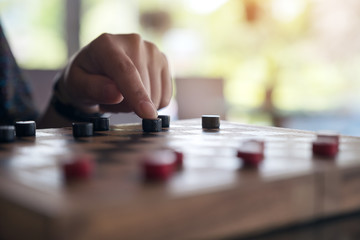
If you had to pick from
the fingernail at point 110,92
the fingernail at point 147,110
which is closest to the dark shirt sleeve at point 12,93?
the fingernail at point 110,92

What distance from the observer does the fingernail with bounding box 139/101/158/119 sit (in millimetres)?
1009

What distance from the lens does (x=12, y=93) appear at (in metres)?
1.85

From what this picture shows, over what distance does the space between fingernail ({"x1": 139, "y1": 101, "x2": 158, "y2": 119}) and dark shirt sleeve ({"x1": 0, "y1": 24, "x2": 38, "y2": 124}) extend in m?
0.99

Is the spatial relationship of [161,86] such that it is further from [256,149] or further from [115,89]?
[256,149]

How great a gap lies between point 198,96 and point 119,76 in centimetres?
242

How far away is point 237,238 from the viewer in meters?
0.42

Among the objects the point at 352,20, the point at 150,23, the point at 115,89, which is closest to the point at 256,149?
the point at 115,89

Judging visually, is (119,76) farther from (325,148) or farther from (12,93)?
(12,93)

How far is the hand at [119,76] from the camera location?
107 cm

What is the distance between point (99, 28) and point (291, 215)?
520cm

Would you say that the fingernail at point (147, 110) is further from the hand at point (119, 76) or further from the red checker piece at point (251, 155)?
the red checker piece at point (251, 155)

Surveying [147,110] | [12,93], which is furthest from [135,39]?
[12,93]

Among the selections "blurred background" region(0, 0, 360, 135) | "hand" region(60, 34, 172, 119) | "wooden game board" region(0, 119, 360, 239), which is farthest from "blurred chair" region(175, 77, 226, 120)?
"wooden game board" region(0, 119, 360, 239)

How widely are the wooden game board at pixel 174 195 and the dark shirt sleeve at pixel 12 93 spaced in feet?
4.06
